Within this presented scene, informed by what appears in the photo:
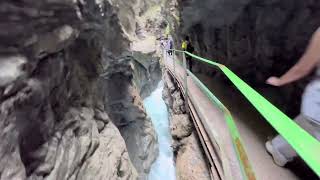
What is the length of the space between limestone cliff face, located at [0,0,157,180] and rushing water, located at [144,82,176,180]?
5629 millimetres

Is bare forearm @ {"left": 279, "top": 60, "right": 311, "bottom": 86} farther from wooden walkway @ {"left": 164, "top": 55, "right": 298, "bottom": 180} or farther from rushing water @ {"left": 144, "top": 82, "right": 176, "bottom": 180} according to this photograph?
rushing water @ {"left": 144, "top": 82, "right": 176, "bottom": 180}

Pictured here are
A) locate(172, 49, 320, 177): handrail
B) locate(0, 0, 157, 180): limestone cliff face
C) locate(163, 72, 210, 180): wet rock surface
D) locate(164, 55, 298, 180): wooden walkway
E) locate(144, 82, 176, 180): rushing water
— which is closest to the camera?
locate(172, 49, 320, 177): handrail

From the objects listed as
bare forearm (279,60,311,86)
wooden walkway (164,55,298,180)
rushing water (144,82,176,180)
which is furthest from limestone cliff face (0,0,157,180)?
rushing water (144,82,176,180)

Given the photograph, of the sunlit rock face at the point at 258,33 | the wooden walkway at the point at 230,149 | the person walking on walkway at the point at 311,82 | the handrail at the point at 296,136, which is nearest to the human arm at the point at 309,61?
the person walking on walkway at the point at 311,82

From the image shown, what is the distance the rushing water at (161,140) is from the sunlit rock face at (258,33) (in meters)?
4.82

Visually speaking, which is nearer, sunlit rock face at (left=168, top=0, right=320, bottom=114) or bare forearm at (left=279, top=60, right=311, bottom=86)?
bare forearm at (left=279, top=60, right=311, bottom=86)

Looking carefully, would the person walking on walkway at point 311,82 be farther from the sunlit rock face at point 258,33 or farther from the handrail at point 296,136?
the sunlit rock face at point 258,33

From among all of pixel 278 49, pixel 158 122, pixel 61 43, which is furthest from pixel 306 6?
pixel 158 122

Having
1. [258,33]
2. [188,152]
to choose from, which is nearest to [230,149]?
[188,152]

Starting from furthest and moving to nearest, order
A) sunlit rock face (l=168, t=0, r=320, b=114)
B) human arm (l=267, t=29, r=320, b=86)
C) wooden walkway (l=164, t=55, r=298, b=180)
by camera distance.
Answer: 1. sunlit rock face (l=168, t=0, r=320, b=114)
2. wooden walkway (l=164, t=55, r=298, b=180)
3. human arm (l=267, t=29, r=320, b=86)

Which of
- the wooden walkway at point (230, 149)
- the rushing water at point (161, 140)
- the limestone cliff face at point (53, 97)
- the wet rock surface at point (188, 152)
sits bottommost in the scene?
the rushing water at point (161, 140)

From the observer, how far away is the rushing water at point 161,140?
14.9 meters

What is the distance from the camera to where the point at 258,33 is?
586cm

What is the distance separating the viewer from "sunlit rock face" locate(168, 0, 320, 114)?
4.64 meters
